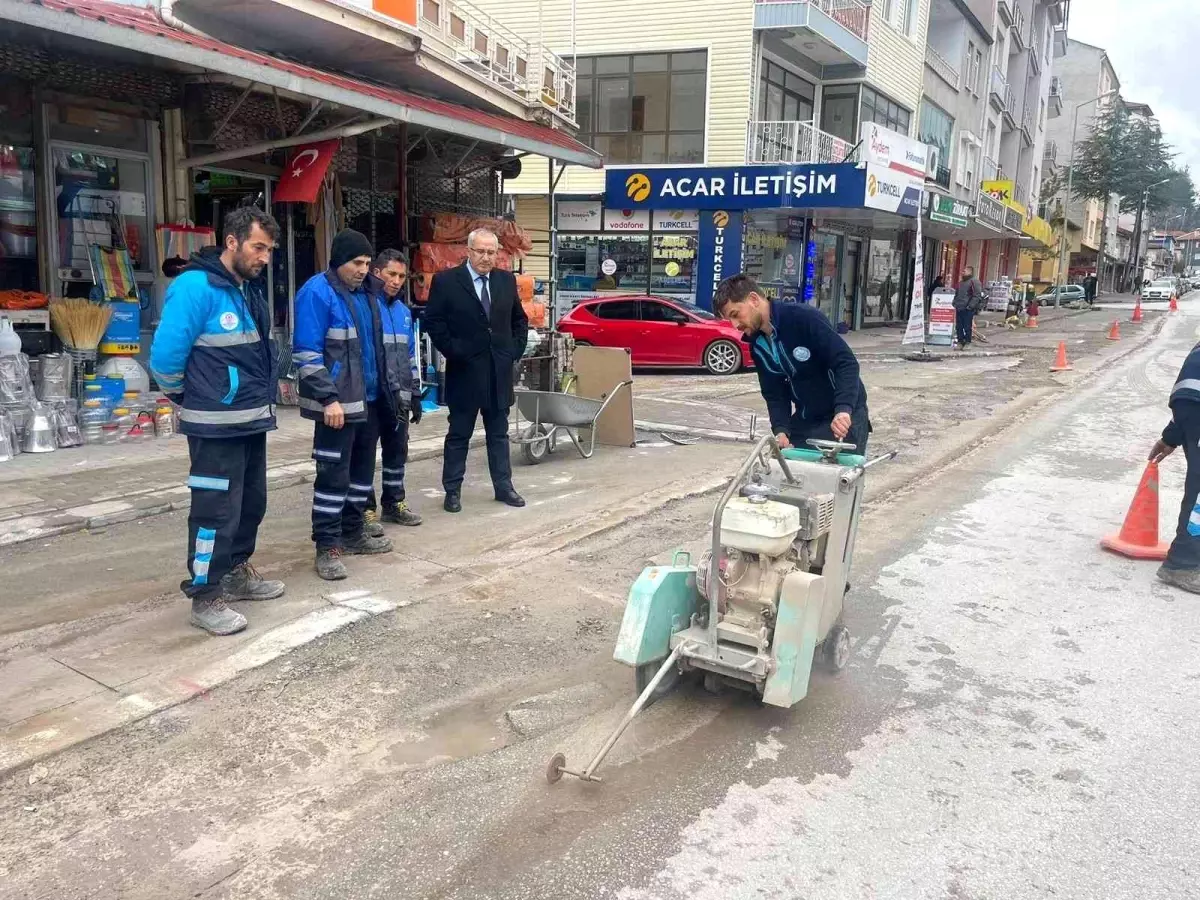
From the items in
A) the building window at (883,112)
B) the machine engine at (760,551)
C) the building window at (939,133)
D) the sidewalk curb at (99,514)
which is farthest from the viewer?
the building window at (939,133)

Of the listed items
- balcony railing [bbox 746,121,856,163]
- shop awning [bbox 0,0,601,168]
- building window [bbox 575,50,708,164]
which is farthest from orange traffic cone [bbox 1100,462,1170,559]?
building window [bbox 575,50,708,164]

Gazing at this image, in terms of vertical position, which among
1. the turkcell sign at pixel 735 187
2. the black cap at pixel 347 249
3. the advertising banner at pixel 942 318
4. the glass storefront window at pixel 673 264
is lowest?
the advertising banner at pixel 942 318

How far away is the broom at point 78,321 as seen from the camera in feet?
27.7

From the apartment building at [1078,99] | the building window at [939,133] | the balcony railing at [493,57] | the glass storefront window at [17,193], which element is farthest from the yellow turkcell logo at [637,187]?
the apartment building at [1078,99]

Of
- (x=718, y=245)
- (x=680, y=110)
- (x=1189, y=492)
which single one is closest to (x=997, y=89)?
(x=680, y=110)

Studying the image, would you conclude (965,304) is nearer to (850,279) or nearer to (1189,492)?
(850,279)

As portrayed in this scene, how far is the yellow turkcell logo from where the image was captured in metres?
23.2

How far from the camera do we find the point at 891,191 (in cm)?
2311

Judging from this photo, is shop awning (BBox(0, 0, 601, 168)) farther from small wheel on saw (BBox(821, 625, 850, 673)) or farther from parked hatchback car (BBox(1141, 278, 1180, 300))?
parked hatchback car (BBox(1141, 278, 1180, 300))

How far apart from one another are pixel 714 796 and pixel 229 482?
2605 millimetres

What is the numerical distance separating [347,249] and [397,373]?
806mm

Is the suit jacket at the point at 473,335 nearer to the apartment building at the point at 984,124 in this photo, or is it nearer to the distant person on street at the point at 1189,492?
the distant person on street at the point at 1189,492

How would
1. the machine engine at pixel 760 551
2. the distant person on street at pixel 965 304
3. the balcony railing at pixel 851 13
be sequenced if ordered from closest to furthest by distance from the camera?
the machine engine at pixel 760 551 → the distant person on street at pixel 965 304 → the balcony railing at pixel 851 13

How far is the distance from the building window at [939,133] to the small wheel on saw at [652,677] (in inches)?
1256
